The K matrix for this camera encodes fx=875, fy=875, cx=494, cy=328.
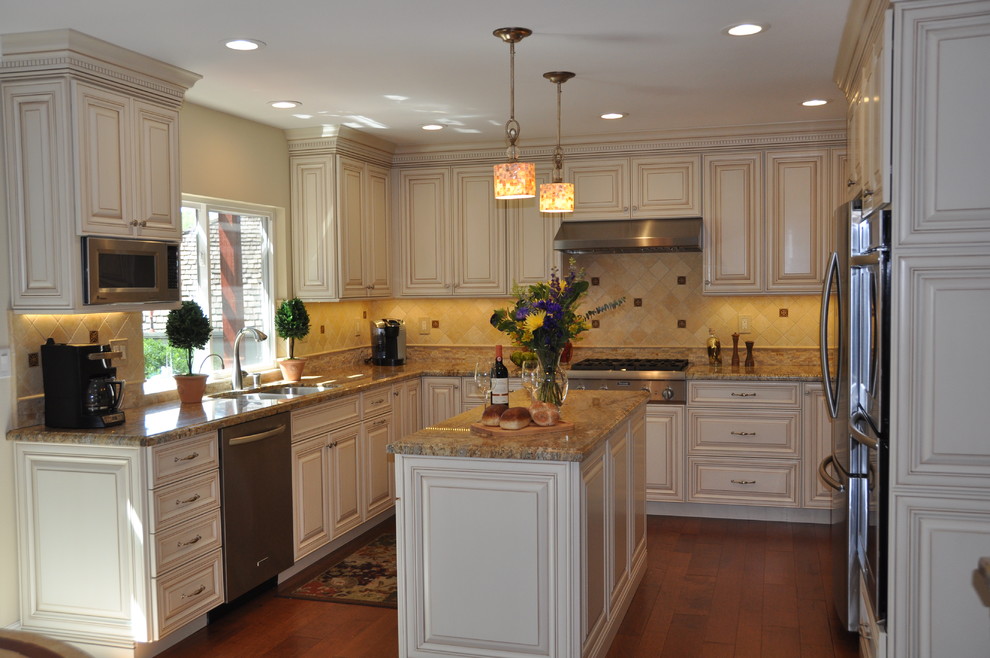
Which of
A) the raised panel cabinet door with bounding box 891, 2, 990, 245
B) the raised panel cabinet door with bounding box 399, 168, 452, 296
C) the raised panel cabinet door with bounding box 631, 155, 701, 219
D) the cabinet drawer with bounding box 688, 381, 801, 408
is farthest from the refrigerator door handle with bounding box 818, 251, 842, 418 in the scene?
the raised panel cabinet door with bounding box 399, 168, 452, 296

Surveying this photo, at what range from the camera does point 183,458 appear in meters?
3.57

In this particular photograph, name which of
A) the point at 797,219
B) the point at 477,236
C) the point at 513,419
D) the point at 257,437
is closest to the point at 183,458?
the point at 257,437

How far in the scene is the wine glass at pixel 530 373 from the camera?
361cm

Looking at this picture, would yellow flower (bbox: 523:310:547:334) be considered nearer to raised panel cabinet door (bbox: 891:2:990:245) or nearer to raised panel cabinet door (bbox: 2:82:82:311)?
raised panel cabinet door (bbox: 891:2:990:245)

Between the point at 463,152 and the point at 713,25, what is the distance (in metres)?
2.95

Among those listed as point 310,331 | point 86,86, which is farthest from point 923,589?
point 310,331

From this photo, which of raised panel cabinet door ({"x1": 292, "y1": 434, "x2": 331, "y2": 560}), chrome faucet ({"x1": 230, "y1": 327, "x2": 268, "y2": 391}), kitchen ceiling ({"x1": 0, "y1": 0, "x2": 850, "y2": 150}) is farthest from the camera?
chrome faucet ({"x1": 230, "y1": 327, "x2": 268, "y2": 391})

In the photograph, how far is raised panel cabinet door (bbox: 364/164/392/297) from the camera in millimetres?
5988

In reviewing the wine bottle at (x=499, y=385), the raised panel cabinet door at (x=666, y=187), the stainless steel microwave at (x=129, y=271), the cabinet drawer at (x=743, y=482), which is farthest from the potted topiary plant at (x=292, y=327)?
the cabinet drawer at (x=743, y=482)

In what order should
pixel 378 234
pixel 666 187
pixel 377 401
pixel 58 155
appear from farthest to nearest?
pixel 378 234 < pixel 666 187 < pixel 377 401 < pixel 58 155

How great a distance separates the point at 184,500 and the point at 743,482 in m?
3.38

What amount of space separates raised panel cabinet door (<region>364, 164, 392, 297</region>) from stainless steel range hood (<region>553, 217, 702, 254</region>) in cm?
126

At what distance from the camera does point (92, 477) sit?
3471 mm

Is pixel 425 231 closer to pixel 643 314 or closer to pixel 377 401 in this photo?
pixel 377 401
